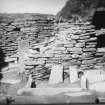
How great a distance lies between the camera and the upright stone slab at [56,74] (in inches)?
128

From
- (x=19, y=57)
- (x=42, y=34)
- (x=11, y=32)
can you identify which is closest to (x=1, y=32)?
(x=11, y=32)

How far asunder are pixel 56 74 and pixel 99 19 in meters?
2.34

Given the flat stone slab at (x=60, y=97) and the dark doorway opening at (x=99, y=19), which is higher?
the dark doorway opening at (x=99, y=19)

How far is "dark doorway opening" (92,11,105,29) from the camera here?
15.3ft

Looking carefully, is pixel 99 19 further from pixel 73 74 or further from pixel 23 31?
pixel 23 31

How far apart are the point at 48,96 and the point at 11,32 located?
5.07m

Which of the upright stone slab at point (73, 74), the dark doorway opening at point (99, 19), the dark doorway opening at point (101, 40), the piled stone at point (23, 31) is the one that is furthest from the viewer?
the piled stone at point (23, 31)

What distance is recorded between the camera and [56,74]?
135 inches

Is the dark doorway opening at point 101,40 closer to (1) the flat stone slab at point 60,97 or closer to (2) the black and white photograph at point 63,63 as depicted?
(2) the black and white photograph at point 63,63

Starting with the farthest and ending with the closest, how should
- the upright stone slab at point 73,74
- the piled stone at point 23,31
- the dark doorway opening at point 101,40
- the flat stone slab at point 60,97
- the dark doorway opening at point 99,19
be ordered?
the piled stone at point 23,31 < the dark doorway opening at point 99,19 < the dark doorway opening at point 101,40 < the upright stone slab at point 73,74 < the flat stone slab at point 60,97

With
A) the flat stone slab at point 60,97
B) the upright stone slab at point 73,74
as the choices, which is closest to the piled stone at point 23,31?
the upright stone slab at point 73,74

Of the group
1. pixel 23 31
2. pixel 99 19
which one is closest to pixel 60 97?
pixel 99 19

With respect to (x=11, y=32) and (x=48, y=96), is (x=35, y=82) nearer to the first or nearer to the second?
(x=48, y=96)

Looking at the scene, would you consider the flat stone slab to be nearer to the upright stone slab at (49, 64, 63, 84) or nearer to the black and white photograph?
the black and white photograph
